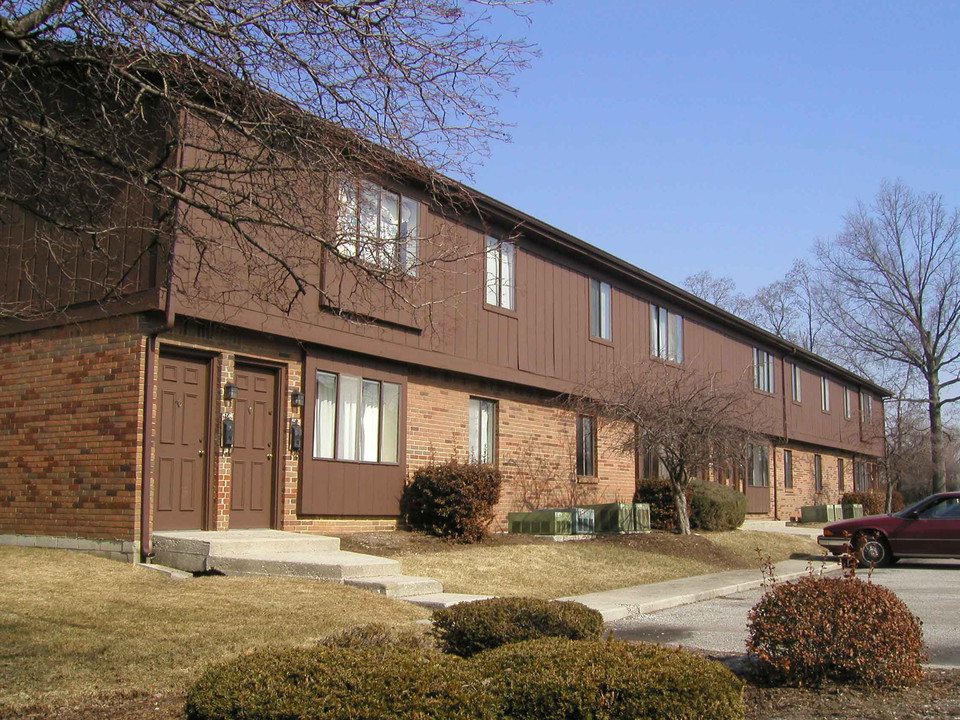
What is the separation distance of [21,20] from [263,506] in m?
8.42

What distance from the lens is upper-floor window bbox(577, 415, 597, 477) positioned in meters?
22.2

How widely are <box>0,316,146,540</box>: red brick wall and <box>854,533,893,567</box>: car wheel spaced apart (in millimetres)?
12871

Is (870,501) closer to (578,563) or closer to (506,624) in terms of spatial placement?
(578,563)

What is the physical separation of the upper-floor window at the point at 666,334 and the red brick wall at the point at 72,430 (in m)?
14.9

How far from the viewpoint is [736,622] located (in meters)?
11.2

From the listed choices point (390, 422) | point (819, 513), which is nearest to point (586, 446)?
point (390, 422)

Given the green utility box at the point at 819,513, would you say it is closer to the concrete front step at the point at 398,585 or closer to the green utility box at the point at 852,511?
the green utility box at the point at 852,511

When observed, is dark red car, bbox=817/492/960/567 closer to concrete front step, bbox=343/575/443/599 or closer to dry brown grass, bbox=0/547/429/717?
concrete front step, bbox=343/575/443/599

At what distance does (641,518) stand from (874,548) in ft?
14.8

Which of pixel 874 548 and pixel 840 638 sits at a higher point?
pixel 840 638

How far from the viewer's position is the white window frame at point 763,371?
3262cm

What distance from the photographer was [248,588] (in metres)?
10.9

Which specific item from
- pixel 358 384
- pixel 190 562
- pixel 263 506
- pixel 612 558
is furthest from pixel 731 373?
pixel 190 562

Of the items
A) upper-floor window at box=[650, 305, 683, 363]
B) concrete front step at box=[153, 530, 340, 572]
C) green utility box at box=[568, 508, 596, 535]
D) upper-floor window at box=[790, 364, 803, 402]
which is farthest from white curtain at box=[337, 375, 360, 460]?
upper-floor window at box=[790, 364, 803, 402]
